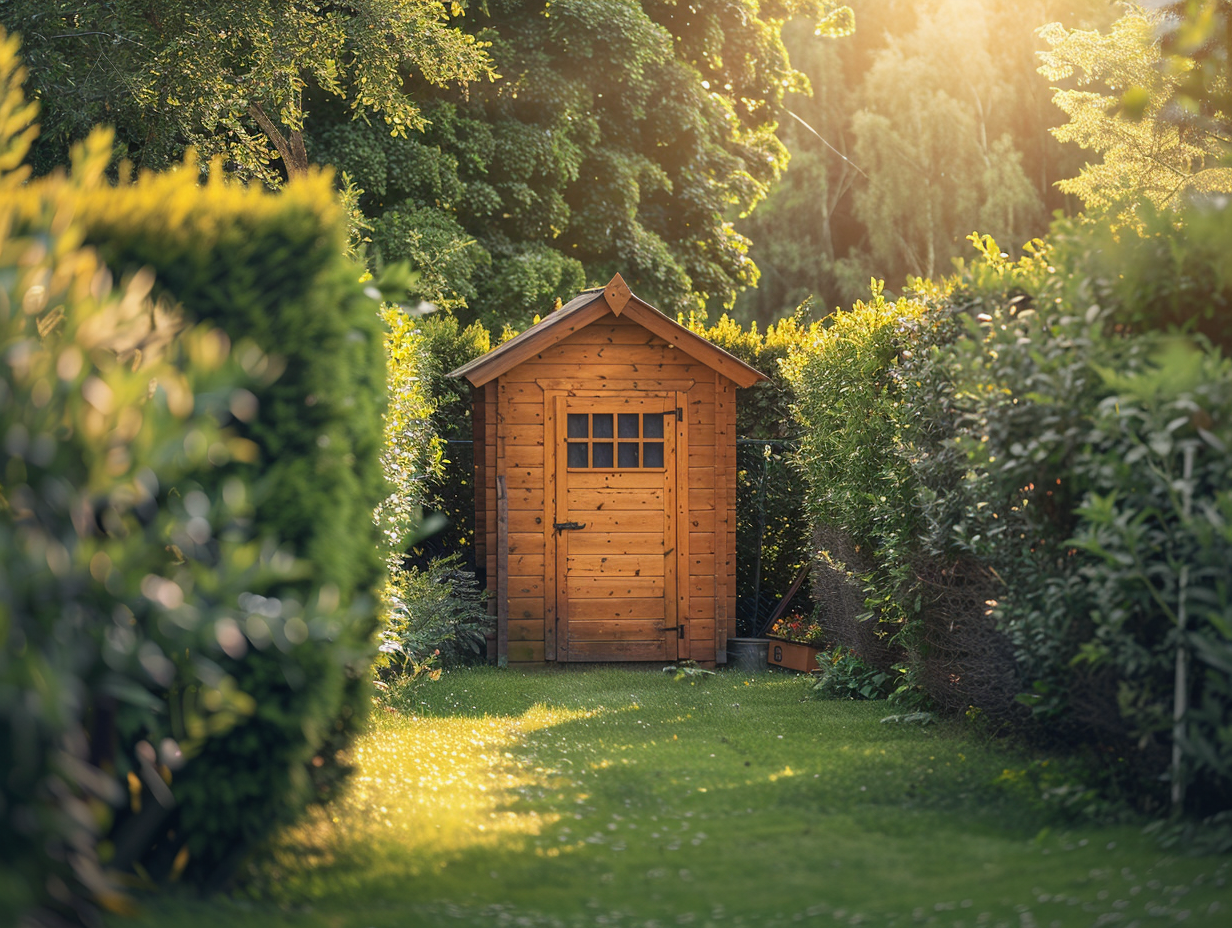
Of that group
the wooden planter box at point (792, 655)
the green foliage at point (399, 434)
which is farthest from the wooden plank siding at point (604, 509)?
the green foliage at point (399, 434)

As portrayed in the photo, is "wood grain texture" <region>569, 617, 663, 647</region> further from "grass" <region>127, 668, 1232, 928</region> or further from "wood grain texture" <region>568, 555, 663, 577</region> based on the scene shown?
"grass" <region>127, 668, 1232, 928</region>

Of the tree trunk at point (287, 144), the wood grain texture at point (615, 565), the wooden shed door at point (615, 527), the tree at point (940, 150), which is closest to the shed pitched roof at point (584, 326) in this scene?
the wooden shed door at point (615, 527)

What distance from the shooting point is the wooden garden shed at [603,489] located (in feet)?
34.7

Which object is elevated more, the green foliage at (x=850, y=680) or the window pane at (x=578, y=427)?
the window pane at (x=578, y=427)

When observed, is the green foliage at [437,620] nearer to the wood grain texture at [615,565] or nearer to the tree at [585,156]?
the wood grain texture at [615,565]

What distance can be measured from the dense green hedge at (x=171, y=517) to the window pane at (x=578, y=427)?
5999 millimetres

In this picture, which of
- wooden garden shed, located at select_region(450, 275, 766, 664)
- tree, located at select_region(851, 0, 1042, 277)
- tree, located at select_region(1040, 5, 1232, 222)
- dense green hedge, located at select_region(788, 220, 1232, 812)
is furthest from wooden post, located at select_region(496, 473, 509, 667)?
tree, located at select_region(851, 0, 1042, 277)

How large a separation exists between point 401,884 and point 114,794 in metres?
1.93

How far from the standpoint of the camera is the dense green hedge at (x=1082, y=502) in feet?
13.6

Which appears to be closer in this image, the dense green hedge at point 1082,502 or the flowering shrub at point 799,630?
the dense green hedge at point 1082,502

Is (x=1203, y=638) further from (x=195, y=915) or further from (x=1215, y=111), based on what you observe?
(x=1215, y=111)

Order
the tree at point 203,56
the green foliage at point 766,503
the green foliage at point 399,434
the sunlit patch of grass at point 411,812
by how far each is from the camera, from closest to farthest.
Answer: the sunlit patch of grass at point 411,812 < the green foliage at point 399,434 < the tree at point 203,56 < the green foliage at point 766,503

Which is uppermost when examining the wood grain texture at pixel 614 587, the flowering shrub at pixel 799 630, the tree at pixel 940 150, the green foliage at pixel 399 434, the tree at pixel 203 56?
the tree at pixel 940 150

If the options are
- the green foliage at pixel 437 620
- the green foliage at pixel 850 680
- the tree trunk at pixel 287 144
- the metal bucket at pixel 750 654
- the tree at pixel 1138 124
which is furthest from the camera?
the tree at pixel 1138 124
